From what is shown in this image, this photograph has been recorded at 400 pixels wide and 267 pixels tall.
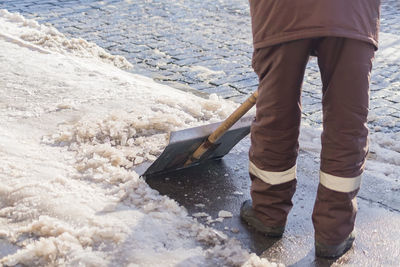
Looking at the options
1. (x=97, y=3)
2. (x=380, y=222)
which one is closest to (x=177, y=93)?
(x=380, y=222)

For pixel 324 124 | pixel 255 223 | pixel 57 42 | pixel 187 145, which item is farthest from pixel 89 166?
pixel 57 42

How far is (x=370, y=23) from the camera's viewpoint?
7.99 feet

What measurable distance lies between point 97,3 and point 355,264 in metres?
7.06

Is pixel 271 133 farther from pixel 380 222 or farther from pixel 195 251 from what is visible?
pixel 380 222

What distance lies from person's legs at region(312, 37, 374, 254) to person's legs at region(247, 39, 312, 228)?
0.13m

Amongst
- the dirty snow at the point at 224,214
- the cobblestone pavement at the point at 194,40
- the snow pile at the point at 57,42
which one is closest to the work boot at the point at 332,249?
the dirty snow at the point at 224,214

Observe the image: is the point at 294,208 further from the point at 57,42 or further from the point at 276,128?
the point at 57,42

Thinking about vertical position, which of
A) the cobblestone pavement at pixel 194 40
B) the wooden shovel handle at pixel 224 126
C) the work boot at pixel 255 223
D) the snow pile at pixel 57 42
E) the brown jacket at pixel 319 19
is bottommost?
the cobblestone pavement at pixel 194 40

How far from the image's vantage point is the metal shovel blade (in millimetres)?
3215

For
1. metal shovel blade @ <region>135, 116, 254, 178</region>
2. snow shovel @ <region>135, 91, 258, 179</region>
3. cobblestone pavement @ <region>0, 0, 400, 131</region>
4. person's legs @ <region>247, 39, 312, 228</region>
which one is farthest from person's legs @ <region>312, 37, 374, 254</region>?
cobblestone pavement @ <region>0, 0, 400, 131</region>

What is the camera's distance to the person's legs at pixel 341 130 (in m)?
2.42

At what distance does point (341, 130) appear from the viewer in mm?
2484

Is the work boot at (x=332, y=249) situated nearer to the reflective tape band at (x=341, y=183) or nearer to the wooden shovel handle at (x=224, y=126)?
the reflective tape band at (x=341, y=183)

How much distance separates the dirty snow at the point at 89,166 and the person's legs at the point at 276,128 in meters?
0.28
